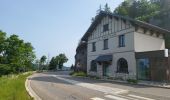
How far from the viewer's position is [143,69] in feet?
77.5

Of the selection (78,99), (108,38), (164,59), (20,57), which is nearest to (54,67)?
(20,57)

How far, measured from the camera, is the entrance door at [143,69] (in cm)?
2294

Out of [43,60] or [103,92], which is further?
[43,60]

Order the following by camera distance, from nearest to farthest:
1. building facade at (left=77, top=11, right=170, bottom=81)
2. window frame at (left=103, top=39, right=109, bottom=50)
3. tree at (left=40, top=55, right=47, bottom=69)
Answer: building facade at (left=77, top=11, right=170, bottom=81) < window frame at (left=103, top=39, right=109, bottom=50) < tree at (left=40, top=55, right=47, bottom=69)

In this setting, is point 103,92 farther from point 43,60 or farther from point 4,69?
point 43,60

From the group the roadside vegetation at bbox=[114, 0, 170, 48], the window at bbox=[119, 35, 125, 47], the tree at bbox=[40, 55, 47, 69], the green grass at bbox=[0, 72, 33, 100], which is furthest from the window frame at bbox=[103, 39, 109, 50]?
the tree at bbox=[40, 55, 47, 69]

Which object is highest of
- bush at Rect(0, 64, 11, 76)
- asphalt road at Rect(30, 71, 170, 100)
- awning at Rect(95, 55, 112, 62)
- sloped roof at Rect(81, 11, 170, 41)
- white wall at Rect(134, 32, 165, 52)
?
sloped roof at Rect(81, 11, 170, 41)

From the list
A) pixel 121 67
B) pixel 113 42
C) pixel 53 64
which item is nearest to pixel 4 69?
pixel 113 42

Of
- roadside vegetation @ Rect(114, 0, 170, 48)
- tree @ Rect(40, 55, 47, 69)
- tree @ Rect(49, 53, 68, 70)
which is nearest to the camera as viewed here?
roadside vegetation @ Rect(114, 0, 170, 48)

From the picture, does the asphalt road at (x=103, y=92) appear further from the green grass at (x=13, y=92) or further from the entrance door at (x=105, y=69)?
the entrance door at (x=105, y=69)

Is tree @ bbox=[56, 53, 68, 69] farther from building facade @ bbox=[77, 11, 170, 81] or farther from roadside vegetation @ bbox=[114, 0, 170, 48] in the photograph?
building facade @ bbox=[77, 11, 170, 81]

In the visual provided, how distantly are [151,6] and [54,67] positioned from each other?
42130 millimetres

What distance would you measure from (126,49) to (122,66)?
89.7 inches

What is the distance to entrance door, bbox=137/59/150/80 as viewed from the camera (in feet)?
75.3
